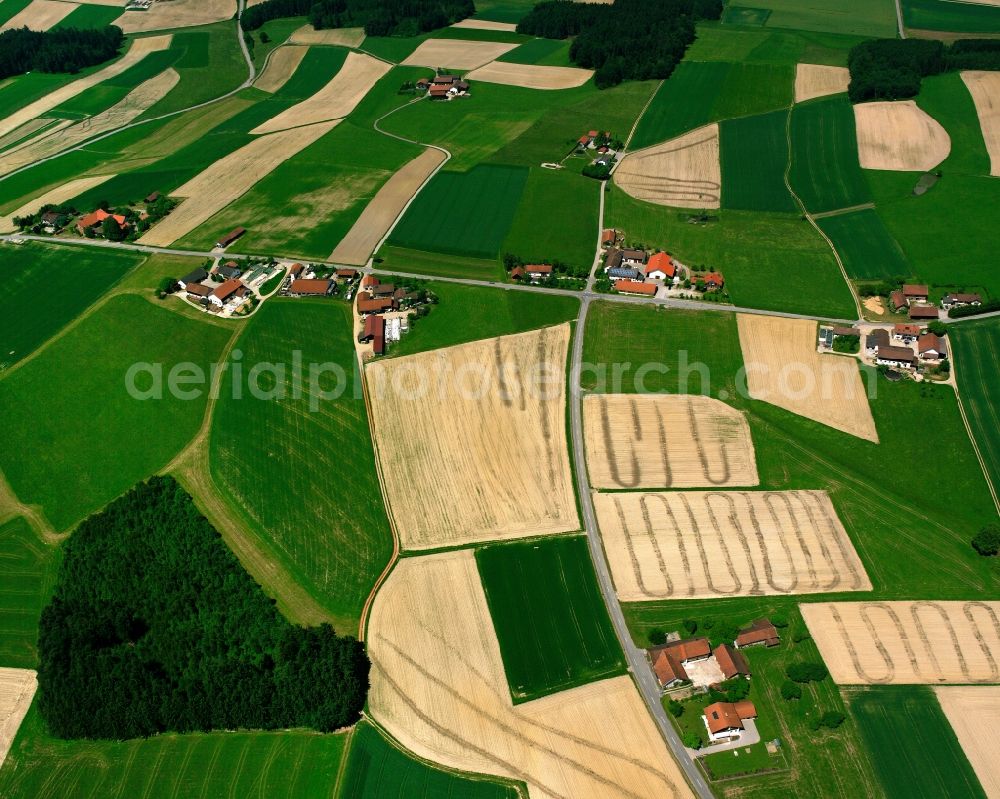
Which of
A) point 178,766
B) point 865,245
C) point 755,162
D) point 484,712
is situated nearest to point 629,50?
point 755,162

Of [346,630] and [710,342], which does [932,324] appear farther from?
[346,630]

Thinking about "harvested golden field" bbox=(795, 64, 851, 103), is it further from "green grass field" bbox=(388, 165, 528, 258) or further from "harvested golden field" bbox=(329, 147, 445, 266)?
"harvested golden field" bbox=(329, 147, 445, 266)

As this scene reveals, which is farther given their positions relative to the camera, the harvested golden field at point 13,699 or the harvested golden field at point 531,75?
the harvested golden field at point 531,75

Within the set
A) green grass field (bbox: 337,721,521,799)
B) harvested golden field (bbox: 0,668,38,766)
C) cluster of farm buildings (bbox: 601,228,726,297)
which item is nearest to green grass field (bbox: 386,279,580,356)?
cluster of farm buildings (bbox: 601,228,726,297)

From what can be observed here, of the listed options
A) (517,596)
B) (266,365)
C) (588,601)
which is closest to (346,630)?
(517,596)

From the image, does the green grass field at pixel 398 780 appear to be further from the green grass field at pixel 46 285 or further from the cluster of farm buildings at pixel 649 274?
the green grass field at pixel 46 285

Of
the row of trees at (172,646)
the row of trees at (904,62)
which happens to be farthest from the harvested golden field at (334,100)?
the row of trees at (904,62)

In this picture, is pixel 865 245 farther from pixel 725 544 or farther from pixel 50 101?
pixel 50 101
